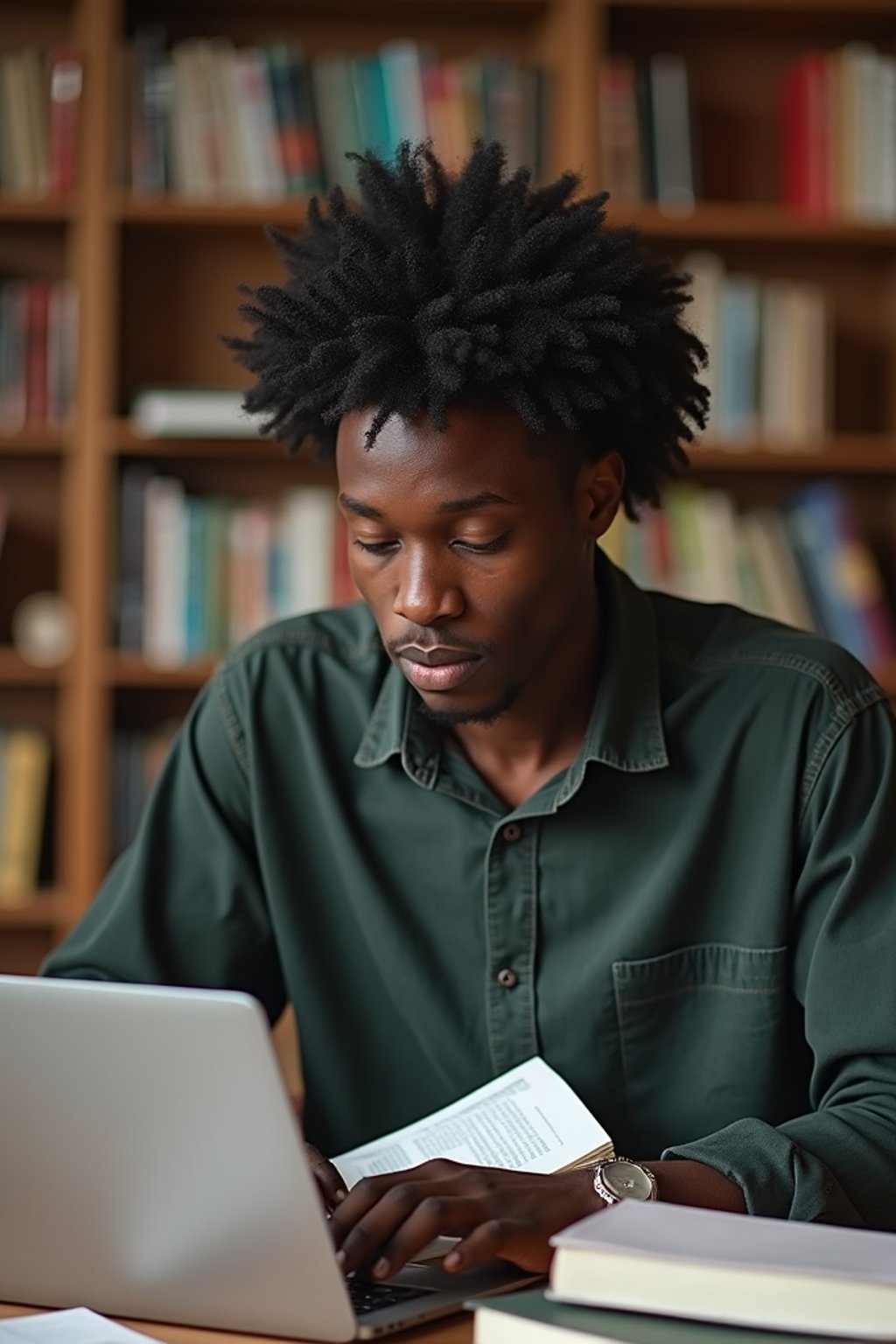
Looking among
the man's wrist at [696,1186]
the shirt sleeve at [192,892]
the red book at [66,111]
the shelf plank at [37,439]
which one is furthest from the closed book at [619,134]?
the man's wrist at [696,1186]

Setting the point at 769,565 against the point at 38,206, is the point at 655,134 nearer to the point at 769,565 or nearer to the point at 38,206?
the point at 769,565

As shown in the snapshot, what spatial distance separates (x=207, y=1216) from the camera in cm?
82

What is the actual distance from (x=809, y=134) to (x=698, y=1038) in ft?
6.32

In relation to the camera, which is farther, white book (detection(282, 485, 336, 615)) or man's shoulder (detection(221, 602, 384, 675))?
white book (detection(282, 485, 336, 615))

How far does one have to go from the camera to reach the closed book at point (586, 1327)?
74 cm

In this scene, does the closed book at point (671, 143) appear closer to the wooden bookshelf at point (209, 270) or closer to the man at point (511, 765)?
the wooden bookshelf at point (209, 270)

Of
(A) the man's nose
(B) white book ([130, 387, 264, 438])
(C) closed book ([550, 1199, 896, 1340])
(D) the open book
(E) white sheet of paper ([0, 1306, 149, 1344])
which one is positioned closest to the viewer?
(C) closed book ([550, 1199, 896, 1340])

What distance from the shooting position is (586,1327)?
2.43 ft

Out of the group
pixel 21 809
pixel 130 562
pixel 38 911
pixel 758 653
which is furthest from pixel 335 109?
pixel 758 653

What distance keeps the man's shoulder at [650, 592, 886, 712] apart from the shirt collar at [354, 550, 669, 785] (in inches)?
1.1

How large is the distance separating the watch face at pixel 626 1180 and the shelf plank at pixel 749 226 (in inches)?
78.6

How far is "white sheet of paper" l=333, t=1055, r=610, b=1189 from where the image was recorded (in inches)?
42.1

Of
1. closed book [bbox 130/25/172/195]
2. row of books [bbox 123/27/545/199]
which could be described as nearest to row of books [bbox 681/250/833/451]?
row of books [bbox 123/27/545/199]

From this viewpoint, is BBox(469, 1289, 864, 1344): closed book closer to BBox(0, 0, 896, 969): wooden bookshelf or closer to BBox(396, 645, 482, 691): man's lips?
BBox(396, 645, 482, 691): man's lips
